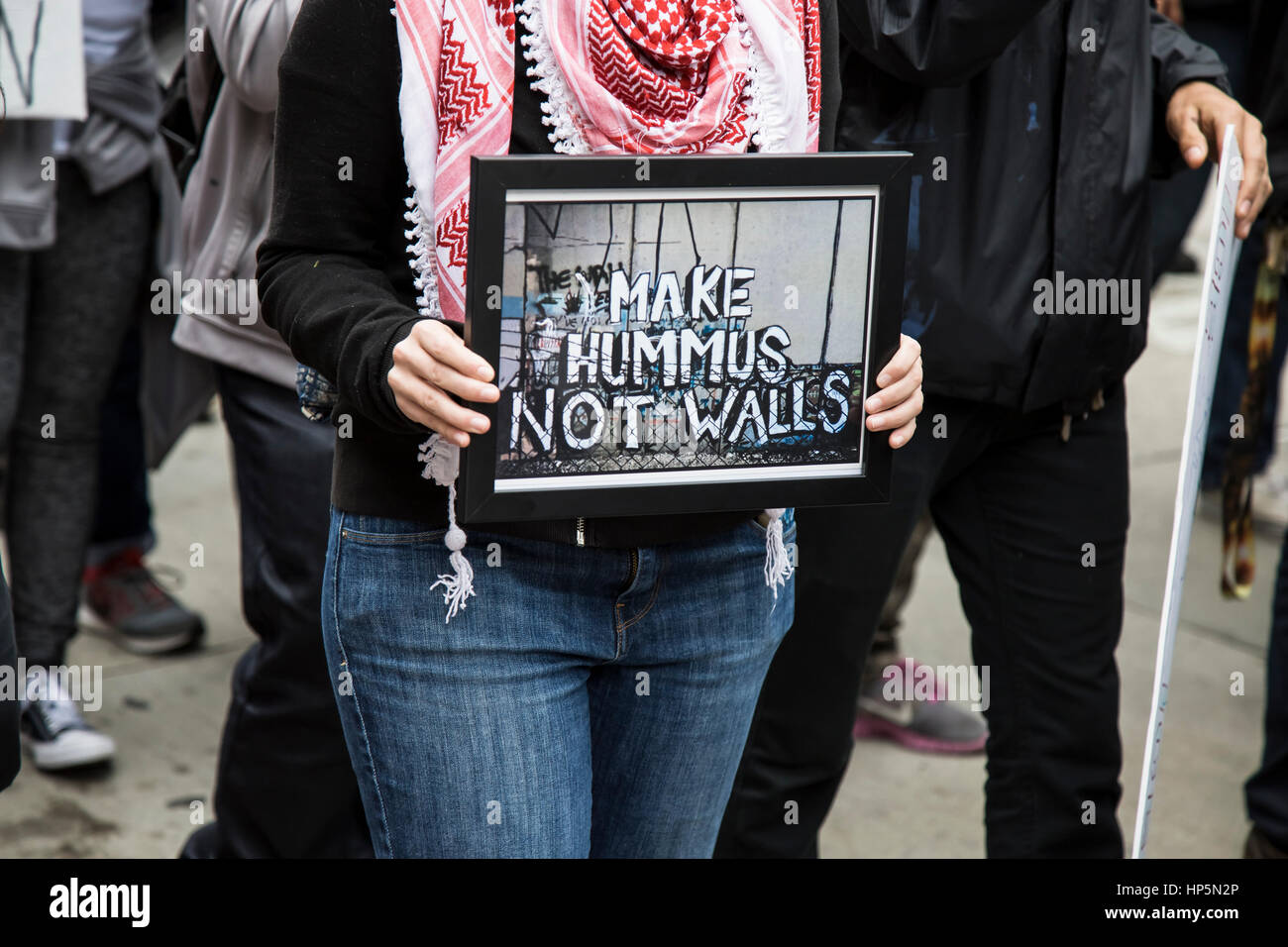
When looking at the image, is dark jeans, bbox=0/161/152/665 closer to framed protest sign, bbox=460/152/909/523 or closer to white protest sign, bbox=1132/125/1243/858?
framed protest sign, bbox=460/152/909/523

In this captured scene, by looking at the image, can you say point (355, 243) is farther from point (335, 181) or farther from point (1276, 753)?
point (1276, 753)

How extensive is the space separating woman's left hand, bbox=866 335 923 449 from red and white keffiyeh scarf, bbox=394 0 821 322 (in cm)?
28

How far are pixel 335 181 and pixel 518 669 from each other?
0.54 meters

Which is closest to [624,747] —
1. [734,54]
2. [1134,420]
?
[734,54]

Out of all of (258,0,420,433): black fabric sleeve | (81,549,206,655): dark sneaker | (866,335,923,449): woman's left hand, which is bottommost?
(81,549,206,655): dark sneaker

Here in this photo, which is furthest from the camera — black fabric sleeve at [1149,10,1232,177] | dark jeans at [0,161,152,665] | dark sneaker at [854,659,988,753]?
dark sneaker at [854,659,988,753]

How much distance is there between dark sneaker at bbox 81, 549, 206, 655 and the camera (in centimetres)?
386

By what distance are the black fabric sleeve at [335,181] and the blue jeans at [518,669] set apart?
0.64 feet

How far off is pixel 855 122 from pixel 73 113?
1510 mm

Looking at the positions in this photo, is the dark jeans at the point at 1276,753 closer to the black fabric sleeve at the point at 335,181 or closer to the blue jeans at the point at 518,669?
the blue jeans at the point at 518,669

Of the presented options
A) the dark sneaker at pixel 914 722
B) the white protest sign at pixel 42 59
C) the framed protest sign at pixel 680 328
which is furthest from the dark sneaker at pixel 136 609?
the framed protest sign at pixel 680 328

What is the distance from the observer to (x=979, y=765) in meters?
3.55

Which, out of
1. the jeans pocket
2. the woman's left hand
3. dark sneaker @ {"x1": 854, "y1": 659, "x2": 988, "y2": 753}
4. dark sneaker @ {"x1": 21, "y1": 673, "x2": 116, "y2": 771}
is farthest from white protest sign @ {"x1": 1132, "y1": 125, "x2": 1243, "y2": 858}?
dark sneaker @ {"x1": 21, "y1": 673, "x2": 116, "y2": 771}
